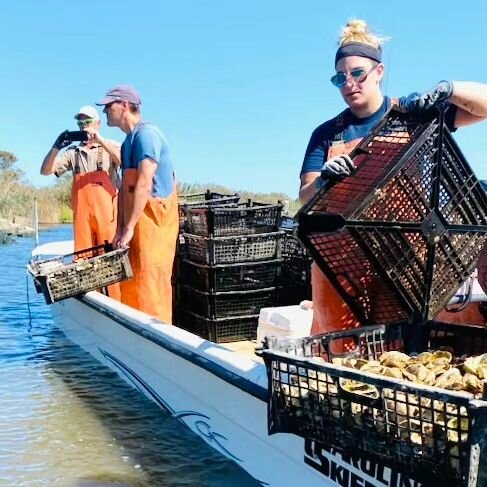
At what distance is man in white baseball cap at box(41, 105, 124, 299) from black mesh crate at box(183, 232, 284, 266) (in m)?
0.91

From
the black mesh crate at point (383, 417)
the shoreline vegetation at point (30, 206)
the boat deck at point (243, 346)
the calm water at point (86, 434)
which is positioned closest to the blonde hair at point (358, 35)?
the black mesh crate at point (383, 417)

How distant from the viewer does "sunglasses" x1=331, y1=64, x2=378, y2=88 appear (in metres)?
3.62

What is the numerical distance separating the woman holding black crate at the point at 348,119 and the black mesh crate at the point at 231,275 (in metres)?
2.45

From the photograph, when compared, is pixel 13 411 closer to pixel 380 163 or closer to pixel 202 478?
pixel 202 478

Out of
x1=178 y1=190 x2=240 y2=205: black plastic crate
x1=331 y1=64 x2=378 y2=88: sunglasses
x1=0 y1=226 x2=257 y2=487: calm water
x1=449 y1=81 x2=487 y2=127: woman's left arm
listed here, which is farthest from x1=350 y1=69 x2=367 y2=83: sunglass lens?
x1=178 y1=190 x2=240 y2=205: black plastic crate

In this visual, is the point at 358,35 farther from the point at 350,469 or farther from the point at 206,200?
the point at 206,200

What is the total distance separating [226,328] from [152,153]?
5.98 feet

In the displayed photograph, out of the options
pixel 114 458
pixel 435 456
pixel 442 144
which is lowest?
pixel 114 458

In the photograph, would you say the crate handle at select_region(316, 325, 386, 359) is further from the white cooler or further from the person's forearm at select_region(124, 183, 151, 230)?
the person's forearm at select_region(124, 183, 151, 230)

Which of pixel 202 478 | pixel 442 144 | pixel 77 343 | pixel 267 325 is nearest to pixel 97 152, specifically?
pixel 77 343

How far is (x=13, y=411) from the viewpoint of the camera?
5.25 meters

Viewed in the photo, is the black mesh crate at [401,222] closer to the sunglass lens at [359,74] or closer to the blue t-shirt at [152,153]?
the sunglass lens at [359,74]

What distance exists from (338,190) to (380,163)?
252 millimetres

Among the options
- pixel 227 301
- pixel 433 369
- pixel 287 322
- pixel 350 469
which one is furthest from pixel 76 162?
pixel 350 469
